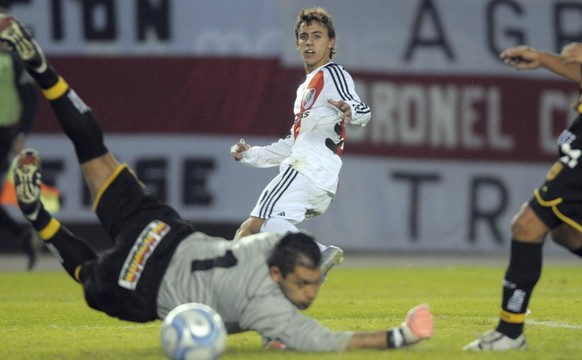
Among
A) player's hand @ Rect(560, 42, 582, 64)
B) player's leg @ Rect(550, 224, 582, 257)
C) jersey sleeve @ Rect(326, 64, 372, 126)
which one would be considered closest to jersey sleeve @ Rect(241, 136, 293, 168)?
jersey sleeve @ Rect(326, 64, 372, 126)

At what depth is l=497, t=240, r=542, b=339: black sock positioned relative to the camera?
695 centimetres

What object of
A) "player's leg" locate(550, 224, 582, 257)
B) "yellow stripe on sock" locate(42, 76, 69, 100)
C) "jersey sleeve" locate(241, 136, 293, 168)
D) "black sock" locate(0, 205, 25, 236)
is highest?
"yellow stripe on sock" locate(42, 76, 69, 100)

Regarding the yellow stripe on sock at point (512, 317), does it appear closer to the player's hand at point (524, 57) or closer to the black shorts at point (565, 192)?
the black shorts at point (565, 192)

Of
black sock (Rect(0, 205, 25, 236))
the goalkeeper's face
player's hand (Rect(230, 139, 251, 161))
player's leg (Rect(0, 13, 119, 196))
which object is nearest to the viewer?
the goalkeeper's face

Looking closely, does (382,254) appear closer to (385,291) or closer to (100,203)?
(385,291)

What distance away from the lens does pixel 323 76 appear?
9.06 meters

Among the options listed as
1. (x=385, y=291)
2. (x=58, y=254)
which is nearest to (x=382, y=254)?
(x=385, y=291)

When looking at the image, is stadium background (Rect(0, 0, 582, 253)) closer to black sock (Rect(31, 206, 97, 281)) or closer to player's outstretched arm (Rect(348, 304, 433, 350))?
black sock (Rect(31, 206, 97, 281))

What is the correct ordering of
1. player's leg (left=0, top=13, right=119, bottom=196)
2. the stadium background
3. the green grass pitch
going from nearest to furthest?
1. the green grass pitch
2. player's leg (left=0, top=13, right=119, bottom=196)
3. the stadium background

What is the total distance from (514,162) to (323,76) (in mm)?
8713

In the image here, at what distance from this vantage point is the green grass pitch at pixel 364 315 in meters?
7.04

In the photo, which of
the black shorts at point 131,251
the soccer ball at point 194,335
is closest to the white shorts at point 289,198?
the black shorts at point 131,251

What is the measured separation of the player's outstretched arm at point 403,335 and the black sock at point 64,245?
1.96 m

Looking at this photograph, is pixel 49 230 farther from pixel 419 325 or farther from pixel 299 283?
pixel 419 325
